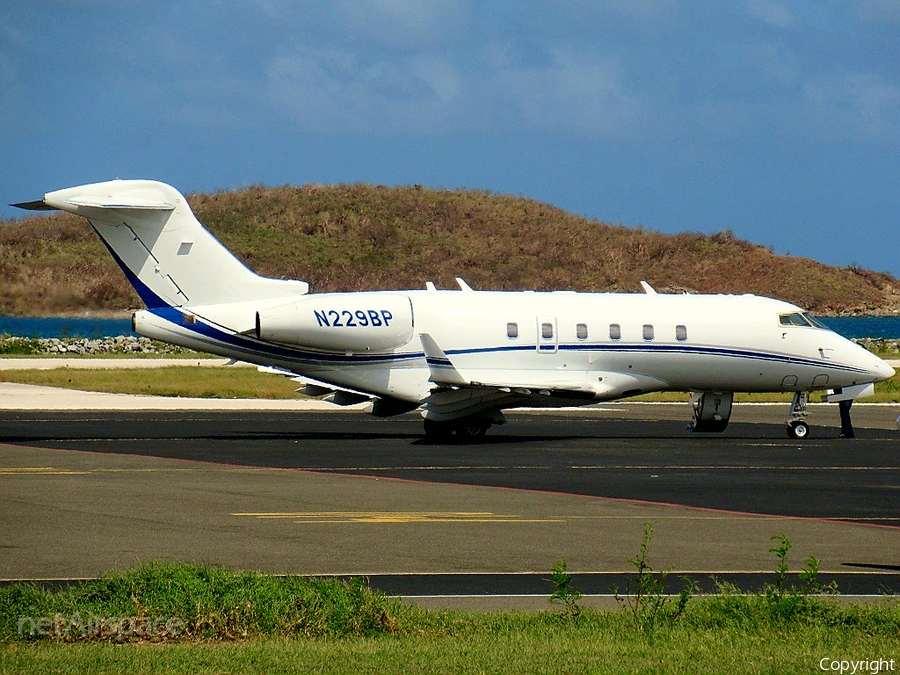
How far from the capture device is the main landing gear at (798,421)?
30.7 metres

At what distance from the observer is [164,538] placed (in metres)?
15.1

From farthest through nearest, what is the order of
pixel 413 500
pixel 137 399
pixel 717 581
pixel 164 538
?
pixel 137 399, pixel 413 500, pixel 164 538, pixel 717 581

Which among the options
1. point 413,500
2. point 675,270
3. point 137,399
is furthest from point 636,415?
point 675,270

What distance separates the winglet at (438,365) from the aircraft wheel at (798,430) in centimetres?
814

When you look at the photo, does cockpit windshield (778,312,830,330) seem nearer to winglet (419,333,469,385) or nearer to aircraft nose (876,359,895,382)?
aircraft nose (876,359,895,382)

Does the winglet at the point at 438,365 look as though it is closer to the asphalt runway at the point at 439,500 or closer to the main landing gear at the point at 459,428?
the asphalt runway at the point at 439,500

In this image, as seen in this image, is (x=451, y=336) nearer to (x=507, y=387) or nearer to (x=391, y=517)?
(x=507, y=387)

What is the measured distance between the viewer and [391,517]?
1717 cm

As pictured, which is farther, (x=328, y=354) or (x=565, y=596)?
(x=328, y=354)

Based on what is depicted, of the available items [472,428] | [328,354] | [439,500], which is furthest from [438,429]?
[439,500]

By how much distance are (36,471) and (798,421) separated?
1745 cm

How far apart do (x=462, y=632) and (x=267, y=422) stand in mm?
25263

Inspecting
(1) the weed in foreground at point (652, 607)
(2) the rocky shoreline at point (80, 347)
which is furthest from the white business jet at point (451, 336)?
(2) the rocky shoreline at point (80, 347)

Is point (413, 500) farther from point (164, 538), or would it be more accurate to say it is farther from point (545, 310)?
point (545, 310)
